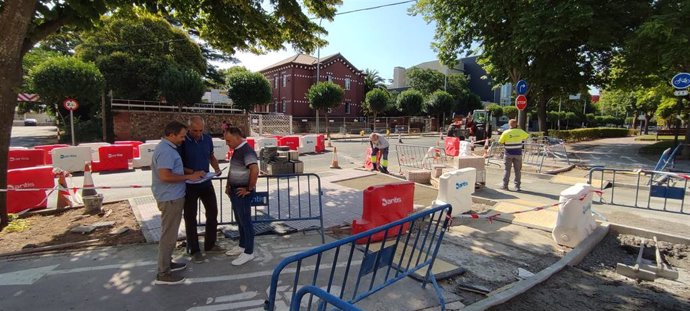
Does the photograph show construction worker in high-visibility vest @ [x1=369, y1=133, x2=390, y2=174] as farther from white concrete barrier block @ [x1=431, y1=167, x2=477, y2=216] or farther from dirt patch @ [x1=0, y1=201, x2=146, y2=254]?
dirt patch @ [x1=0, y1=201, x2=146, y2=254]

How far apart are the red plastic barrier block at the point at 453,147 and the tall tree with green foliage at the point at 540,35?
5.17 m

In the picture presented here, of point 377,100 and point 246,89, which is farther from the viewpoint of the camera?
point 377,100

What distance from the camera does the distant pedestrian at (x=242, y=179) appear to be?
4.42m

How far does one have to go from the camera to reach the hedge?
28.0m

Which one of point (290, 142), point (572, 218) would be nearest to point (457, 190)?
point (572, 218)

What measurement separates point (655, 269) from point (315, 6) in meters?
9.94

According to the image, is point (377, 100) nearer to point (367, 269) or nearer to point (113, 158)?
point (113, 158)

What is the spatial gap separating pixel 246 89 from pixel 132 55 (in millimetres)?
8702

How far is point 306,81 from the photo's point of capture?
4444 cm

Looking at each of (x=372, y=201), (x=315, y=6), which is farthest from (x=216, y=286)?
(x=315, y=6)

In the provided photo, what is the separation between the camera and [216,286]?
3996 millimetres

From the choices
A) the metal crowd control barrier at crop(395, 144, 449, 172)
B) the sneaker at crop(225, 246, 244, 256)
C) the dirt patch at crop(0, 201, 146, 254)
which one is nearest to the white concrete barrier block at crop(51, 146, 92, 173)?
the dirt patch at crop(0, 201, 146, 254)

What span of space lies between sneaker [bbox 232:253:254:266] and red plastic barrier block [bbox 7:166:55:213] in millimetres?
5260

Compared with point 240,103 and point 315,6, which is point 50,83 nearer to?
point 240,103
